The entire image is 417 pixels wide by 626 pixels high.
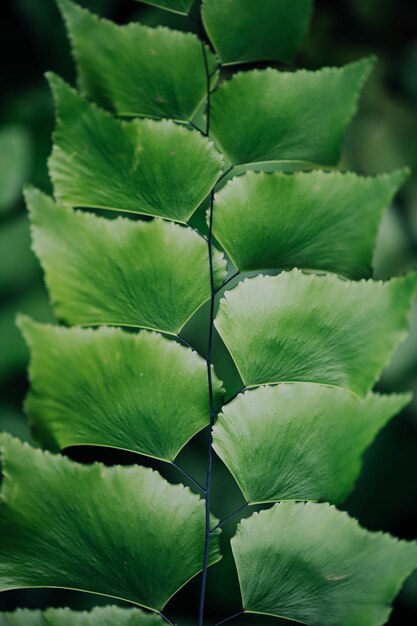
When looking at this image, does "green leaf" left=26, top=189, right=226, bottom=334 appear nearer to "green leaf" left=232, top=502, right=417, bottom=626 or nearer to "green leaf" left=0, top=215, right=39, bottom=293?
"green leaf" left=232, top=502, right=417, bottom=626

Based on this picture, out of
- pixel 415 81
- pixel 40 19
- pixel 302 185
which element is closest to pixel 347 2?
pixel 415 81

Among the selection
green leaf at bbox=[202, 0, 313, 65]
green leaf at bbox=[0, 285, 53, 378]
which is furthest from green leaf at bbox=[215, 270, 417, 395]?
green leaf at bbox=[0, 285, 53, 378]

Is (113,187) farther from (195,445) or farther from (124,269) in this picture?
(195,445)

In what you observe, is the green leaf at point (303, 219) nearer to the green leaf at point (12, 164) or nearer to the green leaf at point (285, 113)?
the green leaf at point (285, 113)

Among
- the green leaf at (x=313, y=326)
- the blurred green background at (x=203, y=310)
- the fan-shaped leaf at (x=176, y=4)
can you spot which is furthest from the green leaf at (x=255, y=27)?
the blurred green background at (x=203, y=310)

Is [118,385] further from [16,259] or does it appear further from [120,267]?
[16,259]

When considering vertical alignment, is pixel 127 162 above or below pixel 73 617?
above

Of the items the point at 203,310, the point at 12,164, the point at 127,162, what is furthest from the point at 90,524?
the point at 12,164
